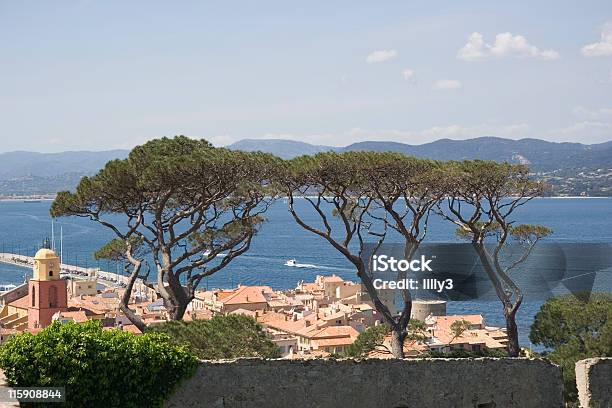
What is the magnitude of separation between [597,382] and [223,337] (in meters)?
7.34

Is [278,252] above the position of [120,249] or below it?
below

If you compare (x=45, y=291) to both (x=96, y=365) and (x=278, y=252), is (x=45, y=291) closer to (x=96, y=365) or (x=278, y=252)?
(x=96, y=365)

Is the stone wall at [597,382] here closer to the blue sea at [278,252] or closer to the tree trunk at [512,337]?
the tree trunk at [512,337]

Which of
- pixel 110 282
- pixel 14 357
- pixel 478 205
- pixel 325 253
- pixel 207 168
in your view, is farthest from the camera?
pixel 325 253

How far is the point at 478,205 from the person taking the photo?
22.4 metres

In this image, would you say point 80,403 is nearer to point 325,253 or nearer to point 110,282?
point 110,282

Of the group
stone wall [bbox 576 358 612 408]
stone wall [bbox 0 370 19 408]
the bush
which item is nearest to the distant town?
Result: stone wall [bbox 576 358 612 408]

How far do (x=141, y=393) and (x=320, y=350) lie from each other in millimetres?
25258

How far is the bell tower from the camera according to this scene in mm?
43000

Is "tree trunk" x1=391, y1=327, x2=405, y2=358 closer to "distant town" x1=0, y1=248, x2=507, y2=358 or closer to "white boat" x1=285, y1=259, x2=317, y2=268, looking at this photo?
"distant town" x1=0, y1=248, x2=507, y2=358

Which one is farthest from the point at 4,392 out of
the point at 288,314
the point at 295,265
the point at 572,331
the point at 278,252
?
the point at 278,252

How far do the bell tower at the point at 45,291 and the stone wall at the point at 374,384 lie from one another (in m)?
33.3

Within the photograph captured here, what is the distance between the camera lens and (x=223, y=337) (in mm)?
16906

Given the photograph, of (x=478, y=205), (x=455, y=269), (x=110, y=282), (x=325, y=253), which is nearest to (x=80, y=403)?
(x=478, y=205)
